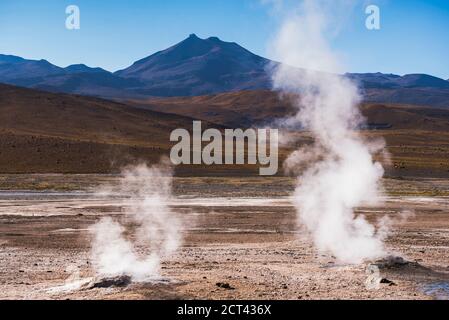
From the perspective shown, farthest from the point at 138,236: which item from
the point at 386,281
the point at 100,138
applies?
the point at 100,138

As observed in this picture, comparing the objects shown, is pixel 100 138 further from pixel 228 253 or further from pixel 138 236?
pixel 228 253

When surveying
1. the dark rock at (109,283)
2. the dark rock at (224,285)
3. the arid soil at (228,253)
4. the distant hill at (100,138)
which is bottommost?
the arid soil at (228,253)

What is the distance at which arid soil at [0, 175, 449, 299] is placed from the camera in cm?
1800

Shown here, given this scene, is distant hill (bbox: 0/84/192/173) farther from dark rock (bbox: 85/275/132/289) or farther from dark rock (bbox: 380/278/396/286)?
dark rock (bbox: 380/278/396/286)

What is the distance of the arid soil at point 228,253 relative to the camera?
18000 mm

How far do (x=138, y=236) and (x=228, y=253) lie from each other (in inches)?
265

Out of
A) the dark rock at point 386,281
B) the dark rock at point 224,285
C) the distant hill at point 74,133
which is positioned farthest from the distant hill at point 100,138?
the dark rock at point 224,285

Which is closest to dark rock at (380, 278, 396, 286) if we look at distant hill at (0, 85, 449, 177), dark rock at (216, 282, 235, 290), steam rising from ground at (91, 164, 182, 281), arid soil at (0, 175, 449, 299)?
arid soil at (0, 175, 449, 299)

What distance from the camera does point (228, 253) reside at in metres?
25.8

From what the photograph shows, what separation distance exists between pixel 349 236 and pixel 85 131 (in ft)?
313

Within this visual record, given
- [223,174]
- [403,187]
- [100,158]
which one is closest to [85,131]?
[100,158]

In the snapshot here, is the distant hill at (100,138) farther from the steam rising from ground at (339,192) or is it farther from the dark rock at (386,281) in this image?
the dark rock at (386,281)

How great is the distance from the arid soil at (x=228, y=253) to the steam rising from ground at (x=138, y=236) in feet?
2.08

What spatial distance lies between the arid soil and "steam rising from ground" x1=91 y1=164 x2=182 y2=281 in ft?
2.08
